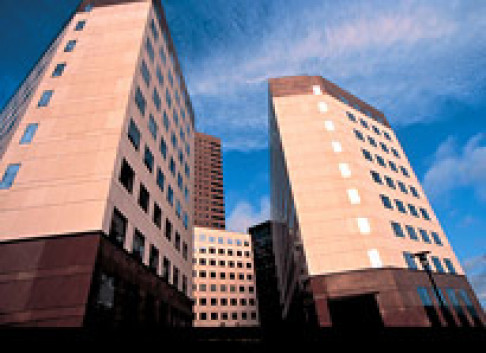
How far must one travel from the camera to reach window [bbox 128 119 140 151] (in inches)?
839

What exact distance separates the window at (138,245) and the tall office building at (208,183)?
88185 mm

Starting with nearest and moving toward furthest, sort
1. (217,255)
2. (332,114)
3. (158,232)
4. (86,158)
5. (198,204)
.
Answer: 1. (86,158)
2. (158,232)
3. (332,114)
4. (217,255)
5. (198,204)

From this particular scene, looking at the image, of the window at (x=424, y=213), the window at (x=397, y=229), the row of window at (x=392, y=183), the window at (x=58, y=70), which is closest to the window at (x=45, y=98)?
the window at (x=58, y=70)

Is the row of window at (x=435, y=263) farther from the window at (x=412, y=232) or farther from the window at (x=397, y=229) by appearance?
the window at (x=412, y=232)

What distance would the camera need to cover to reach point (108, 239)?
16.2m

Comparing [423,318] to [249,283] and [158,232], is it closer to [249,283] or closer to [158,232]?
[158,232]

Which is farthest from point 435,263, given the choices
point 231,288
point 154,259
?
point 231,288

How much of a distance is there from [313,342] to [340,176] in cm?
2879

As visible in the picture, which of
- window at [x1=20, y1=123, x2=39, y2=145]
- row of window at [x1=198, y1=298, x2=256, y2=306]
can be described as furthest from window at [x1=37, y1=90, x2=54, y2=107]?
row of window at [x1=198, y1=298, x2=256, y2=306]

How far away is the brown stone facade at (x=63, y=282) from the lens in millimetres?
13375

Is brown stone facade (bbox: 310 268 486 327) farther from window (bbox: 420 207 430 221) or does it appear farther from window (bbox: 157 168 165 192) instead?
window (bbox: 157 168 165 192)

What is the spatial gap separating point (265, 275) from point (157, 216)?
88.0 meters

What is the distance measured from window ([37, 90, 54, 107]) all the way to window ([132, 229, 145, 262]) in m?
12.1

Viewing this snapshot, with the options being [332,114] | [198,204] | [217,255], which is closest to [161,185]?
[332,114]
